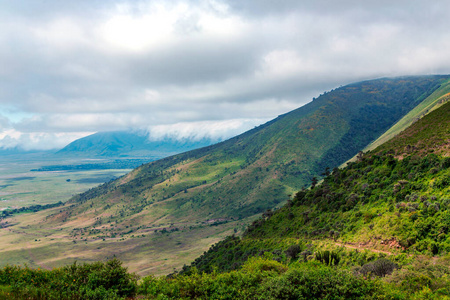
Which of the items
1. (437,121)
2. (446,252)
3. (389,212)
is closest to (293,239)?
(389,212)

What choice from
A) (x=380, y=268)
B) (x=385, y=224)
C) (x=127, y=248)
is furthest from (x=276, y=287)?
(x=127, y=248)

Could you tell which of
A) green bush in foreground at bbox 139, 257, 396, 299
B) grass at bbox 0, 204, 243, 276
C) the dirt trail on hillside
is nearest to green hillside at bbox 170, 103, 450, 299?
the dirt trail on hillside

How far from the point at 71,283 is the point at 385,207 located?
4188 centimetres

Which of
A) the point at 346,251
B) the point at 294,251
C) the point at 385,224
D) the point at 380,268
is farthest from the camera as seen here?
the point at 294,251

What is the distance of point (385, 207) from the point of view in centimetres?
3984

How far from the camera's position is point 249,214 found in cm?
16138

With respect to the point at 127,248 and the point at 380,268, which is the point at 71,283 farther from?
the point at 127,248

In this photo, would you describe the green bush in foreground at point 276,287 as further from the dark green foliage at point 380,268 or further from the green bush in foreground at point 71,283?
the dark green foliage at point 380,268

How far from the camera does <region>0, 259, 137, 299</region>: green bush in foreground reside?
17031 mm

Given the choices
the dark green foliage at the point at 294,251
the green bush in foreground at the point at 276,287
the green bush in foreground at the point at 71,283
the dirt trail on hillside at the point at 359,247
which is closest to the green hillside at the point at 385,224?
the dark green foliage at the point at 294,251

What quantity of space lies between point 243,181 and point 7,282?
18253 cm

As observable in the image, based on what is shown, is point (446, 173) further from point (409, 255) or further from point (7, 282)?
point (7, 282)

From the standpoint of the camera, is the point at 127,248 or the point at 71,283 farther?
the point at 127,248

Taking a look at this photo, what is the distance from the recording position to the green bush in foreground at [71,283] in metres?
17.0
